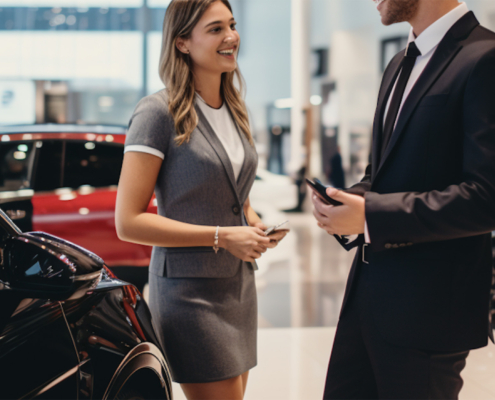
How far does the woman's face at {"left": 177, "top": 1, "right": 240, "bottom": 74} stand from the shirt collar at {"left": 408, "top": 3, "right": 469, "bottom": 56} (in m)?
0.62

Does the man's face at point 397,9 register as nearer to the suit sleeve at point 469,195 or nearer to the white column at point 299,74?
the suit sleeve at point 469,195

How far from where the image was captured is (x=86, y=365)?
1171 mm

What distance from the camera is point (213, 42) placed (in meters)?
1.54

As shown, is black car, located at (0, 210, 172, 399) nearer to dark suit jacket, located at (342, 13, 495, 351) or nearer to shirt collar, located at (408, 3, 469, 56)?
dark suit jacket, located at (342, 13, 495, 351)

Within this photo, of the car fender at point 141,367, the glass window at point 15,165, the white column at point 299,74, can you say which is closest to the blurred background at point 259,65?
the white column at point 299,74

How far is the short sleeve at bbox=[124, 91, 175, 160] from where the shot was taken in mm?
1405

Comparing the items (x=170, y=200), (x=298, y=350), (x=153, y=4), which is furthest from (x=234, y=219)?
(x=153, y=4)

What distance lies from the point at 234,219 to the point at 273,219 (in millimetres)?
7954

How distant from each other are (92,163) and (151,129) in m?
2.43

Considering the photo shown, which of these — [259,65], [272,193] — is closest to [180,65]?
[272,193]

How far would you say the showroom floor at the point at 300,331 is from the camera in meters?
2.83

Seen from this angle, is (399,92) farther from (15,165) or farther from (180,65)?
(15,165)

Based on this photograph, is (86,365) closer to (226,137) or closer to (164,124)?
(164,124)

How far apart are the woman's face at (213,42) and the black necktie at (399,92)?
1.89ft
